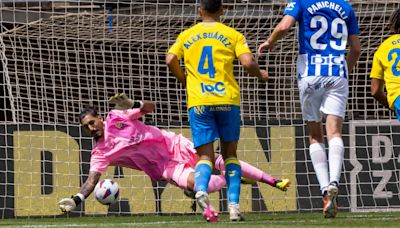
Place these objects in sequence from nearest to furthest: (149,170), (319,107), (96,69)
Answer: (319,107), (149,170), (96,69)

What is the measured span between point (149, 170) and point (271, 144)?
2.26m

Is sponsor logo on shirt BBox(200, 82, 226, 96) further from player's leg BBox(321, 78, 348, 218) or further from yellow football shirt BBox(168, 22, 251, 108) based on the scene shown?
player's leg BBox(321, 78, 348, 218)

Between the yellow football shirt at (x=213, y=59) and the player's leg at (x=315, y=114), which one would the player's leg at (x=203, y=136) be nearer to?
the yellow football shirt at (x=213, y=59)

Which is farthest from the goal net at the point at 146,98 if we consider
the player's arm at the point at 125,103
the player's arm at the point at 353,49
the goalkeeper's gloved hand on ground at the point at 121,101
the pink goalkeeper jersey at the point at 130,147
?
the player's arm at the point at 353,49

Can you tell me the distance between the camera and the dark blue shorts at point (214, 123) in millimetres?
9341

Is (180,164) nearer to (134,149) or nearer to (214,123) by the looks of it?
(134,149)

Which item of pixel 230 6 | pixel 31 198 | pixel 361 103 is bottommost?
pixel 31 198

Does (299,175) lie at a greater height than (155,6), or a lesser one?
lesser

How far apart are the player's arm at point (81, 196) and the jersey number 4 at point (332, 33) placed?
8.73 ft

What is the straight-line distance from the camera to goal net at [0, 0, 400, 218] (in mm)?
13273

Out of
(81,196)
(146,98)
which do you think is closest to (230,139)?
(81,196)

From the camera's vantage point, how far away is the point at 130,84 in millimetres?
14055

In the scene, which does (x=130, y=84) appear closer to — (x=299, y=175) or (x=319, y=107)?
(x=299, y=175)

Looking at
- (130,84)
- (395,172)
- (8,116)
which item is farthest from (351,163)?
(8,116)
